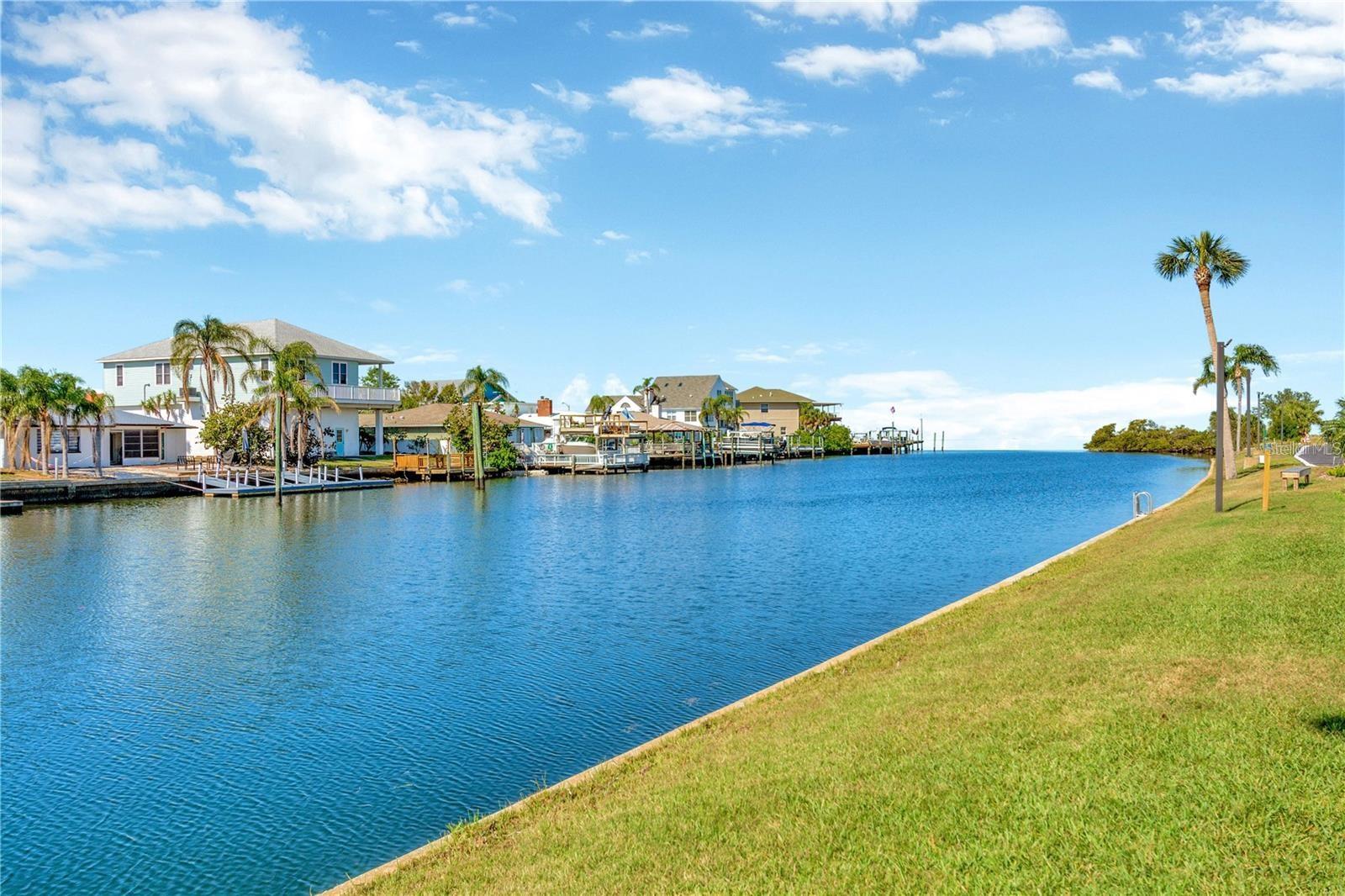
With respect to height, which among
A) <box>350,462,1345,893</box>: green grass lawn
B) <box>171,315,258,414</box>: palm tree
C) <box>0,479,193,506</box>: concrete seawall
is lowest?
<box>350,462,1345,893</box>: green grass lawn

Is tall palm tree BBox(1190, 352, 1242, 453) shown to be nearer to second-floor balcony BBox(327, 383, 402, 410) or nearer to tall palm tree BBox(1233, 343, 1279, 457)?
tall palm tree BBox(1233, 343, 1279, 457)

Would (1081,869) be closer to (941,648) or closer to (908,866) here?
(908,866)

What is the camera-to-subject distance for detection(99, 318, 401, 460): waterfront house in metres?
70.4

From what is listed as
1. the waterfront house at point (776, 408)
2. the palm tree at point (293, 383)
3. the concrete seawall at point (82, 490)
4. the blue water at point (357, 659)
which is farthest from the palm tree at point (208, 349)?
the waterfront house at point (776, 408)

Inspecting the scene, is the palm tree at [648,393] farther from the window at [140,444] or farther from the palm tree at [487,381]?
the window at [140,444]

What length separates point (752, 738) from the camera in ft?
30.5

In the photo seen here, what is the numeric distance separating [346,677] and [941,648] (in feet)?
30.0

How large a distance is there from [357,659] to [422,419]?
68498mm

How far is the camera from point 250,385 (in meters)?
71.1

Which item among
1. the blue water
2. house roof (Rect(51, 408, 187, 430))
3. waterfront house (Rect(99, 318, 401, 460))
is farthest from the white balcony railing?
the blue water

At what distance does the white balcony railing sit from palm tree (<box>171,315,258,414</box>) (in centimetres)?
624

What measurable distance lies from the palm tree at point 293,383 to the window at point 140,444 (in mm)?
7209

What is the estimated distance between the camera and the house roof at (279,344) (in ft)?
236

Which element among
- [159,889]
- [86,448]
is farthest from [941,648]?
[86,448]
